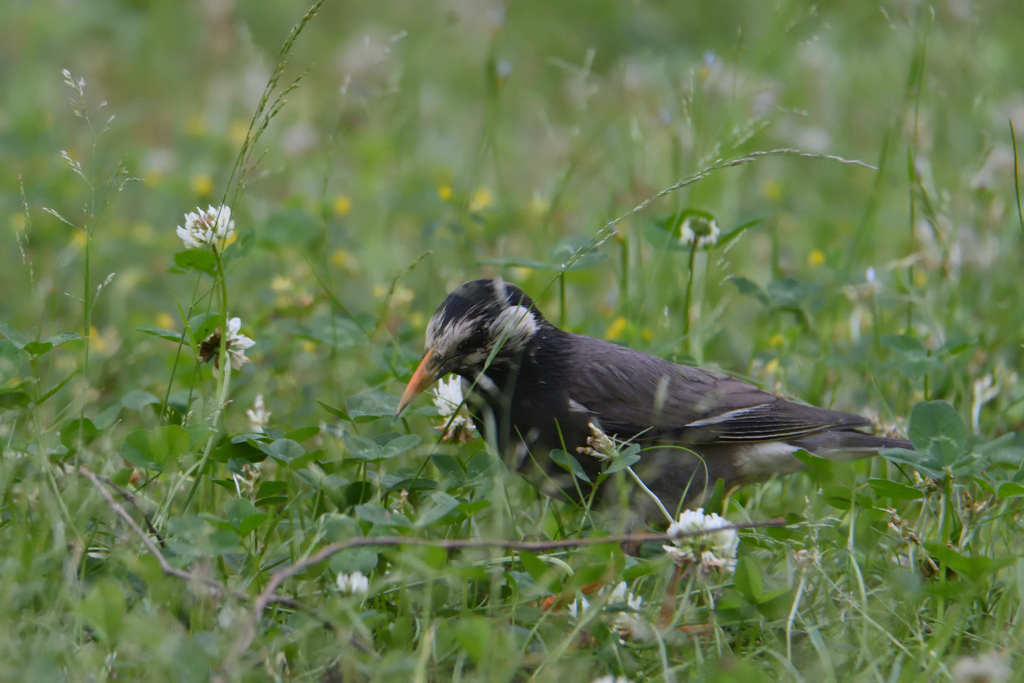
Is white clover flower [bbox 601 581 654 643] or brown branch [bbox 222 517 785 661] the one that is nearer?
brown branch [bbox 222 517 785 661]

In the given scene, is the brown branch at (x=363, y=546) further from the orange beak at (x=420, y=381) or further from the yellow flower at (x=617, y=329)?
the yellow flower at (x=617, y=329)

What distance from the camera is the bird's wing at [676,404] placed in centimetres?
429

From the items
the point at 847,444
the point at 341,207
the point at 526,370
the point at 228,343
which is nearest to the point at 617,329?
the point at 526,370

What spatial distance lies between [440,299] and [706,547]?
2.90 metres

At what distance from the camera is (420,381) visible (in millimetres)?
3961

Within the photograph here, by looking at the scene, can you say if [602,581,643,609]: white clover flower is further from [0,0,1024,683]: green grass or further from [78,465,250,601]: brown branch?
[78,465,250,601]: brown branch

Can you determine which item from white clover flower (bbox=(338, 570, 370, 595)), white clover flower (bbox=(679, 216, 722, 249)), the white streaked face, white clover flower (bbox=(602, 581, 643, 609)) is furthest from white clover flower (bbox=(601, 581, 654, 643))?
white clover flower (bbox=(679, 216, 722, 249))

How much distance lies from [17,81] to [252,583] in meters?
6.73

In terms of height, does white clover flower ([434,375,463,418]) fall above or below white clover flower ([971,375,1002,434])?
above

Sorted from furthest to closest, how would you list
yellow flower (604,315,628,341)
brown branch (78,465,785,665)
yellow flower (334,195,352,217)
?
yellow flower (334,195,352,217) < yellow flower (604,315,628,341) < brown branch (78,465,785,665)

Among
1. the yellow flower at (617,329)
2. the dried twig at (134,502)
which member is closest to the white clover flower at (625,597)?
the dried twig at (134,502)

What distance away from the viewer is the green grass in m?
2.93

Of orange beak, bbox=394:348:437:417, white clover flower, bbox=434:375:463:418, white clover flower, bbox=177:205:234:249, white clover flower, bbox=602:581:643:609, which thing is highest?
white clover flower, bbox=177:205:234:249

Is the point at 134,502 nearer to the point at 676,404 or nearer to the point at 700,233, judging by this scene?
the point at 676,404
